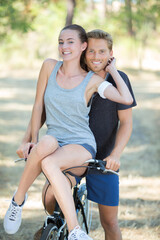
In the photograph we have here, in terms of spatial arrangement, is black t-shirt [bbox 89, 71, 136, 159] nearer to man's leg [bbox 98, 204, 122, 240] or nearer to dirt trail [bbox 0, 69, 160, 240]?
man's leg [bbox 98, 204, 122, 240]

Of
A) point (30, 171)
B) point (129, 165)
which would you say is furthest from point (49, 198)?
point (129, 165)

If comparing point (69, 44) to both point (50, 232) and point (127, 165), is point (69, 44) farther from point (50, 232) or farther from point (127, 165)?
point (127, 165)

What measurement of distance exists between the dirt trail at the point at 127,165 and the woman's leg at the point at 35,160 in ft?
1.33

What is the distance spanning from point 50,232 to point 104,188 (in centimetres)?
76

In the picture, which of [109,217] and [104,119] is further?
[109,217]

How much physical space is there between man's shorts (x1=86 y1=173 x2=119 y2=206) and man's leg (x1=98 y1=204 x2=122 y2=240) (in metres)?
0.07

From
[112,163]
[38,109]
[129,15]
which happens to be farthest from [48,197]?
[129,15]

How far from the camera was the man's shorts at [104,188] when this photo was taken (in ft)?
10.6

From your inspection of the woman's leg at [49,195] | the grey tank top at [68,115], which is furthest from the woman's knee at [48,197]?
the grey tank top at [68,115]

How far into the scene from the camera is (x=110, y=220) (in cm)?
332

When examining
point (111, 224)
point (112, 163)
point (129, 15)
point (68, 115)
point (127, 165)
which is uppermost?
point (129, 15)

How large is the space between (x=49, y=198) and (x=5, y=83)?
11742 mm

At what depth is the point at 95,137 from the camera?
3234 millimetres

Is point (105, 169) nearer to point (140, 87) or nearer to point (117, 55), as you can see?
point (140, 87)
